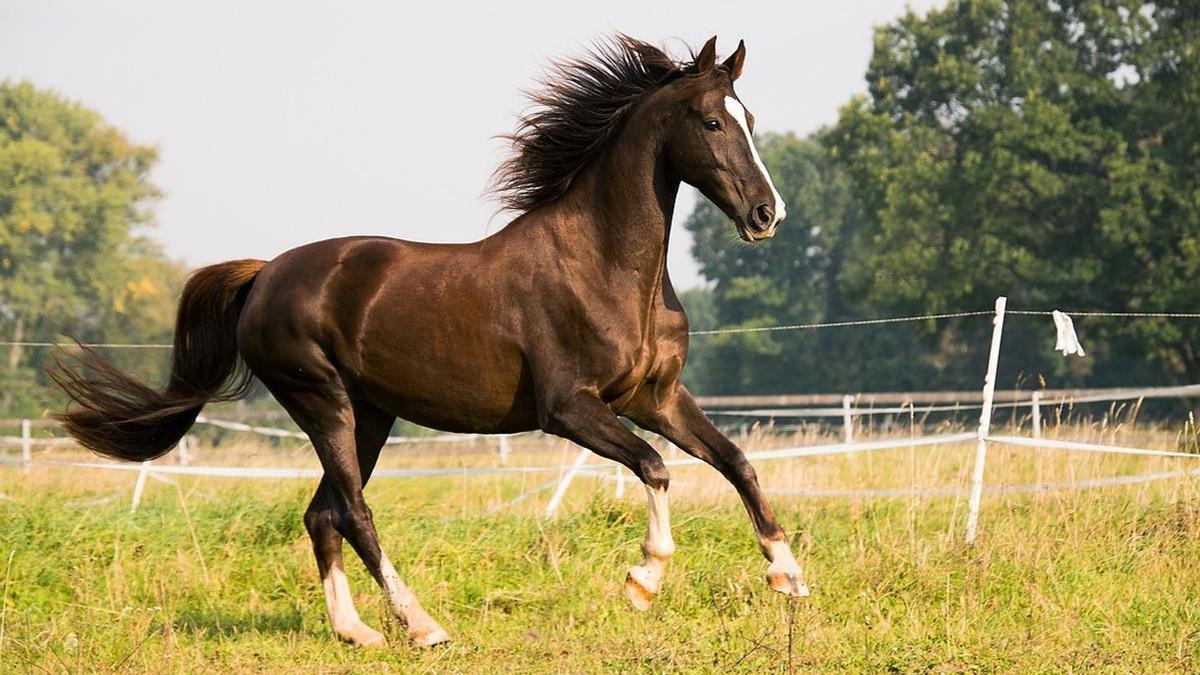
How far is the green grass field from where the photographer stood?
16.6ft

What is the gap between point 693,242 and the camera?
57844 millimetres

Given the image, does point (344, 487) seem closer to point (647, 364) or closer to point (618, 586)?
point (618, 586)

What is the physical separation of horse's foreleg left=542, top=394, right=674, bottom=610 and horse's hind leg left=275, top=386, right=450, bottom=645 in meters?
1.01

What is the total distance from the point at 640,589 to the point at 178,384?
2.98 m

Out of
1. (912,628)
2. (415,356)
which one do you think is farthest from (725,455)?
(415,356)

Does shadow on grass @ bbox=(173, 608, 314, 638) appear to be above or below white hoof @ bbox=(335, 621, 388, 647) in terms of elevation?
below

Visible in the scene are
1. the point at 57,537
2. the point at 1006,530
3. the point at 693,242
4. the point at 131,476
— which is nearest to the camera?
the point at 1006,530

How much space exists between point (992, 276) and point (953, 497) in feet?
77.8

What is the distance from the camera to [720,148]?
17.4 feet

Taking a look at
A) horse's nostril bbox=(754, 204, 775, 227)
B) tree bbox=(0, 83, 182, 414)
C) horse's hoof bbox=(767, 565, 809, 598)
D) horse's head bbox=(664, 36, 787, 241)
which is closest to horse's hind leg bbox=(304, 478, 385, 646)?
horse's hoof bbox=(767, 565, 809, 598)

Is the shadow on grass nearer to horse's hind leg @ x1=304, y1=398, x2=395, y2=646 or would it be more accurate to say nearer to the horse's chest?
horse's hind leg @ x1=304, y1=398, x2=395, y2=646

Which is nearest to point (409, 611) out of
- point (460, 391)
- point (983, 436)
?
point (460, 391)

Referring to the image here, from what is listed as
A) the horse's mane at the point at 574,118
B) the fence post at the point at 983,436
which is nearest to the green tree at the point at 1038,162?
the fence post at the point at 983,436

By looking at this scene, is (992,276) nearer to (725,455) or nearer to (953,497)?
(953,497)
